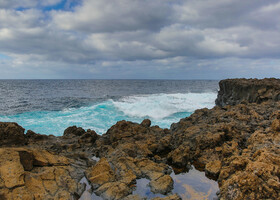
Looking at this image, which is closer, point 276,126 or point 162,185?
point 162,185

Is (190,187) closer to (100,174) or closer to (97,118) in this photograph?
(100,174)

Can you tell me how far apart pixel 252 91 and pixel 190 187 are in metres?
13.4

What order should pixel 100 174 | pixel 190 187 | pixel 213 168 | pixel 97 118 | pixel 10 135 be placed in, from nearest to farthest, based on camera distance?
pixel 190 187 → pixel 100 174 → pixel 213 168 → pixel 10 135 → pixel 97 118

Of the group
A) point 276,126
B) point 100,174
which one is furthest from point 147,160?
point 276,126

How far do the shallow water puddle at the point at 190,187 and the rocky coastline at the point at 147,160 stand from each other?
0.18 meters

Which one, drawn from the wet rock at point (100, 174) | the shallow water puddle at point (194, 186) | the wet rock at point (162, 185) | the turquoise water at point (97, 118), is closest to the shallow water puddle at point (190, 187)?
Answer: the shallow water puddle at point (194, 186)

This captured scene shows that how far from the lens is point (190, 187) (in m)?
5.72

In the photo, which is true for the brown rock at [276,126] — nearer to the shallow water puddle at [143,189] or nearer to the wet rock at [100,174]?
the shallow water puddle at [143,189]

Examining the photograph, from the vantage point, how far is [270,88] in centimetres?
1450

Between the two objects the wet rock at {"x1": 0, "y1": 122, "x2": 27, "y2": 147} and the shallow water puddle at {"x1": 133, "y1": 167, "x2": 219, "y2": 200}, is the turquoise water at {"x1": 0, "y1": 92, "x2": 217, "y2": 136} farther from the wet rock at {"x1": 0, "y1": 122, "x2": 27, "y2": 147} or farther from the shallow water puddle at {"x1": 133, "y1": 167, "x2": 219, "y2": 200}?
the shallow water puddle at {"x1": 133, "y1": 167, "x2": 219, "y2": 200}

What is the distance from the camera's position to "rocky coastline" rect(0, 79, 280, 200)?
470 cm

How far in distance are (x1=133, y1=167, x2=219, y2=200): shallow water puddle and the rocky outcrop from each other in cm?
828

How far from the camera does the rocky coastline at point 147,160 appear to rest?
4.70m

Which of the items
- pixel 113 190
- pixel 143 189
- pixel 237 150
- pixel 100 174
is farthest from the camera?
pixel 237 150
